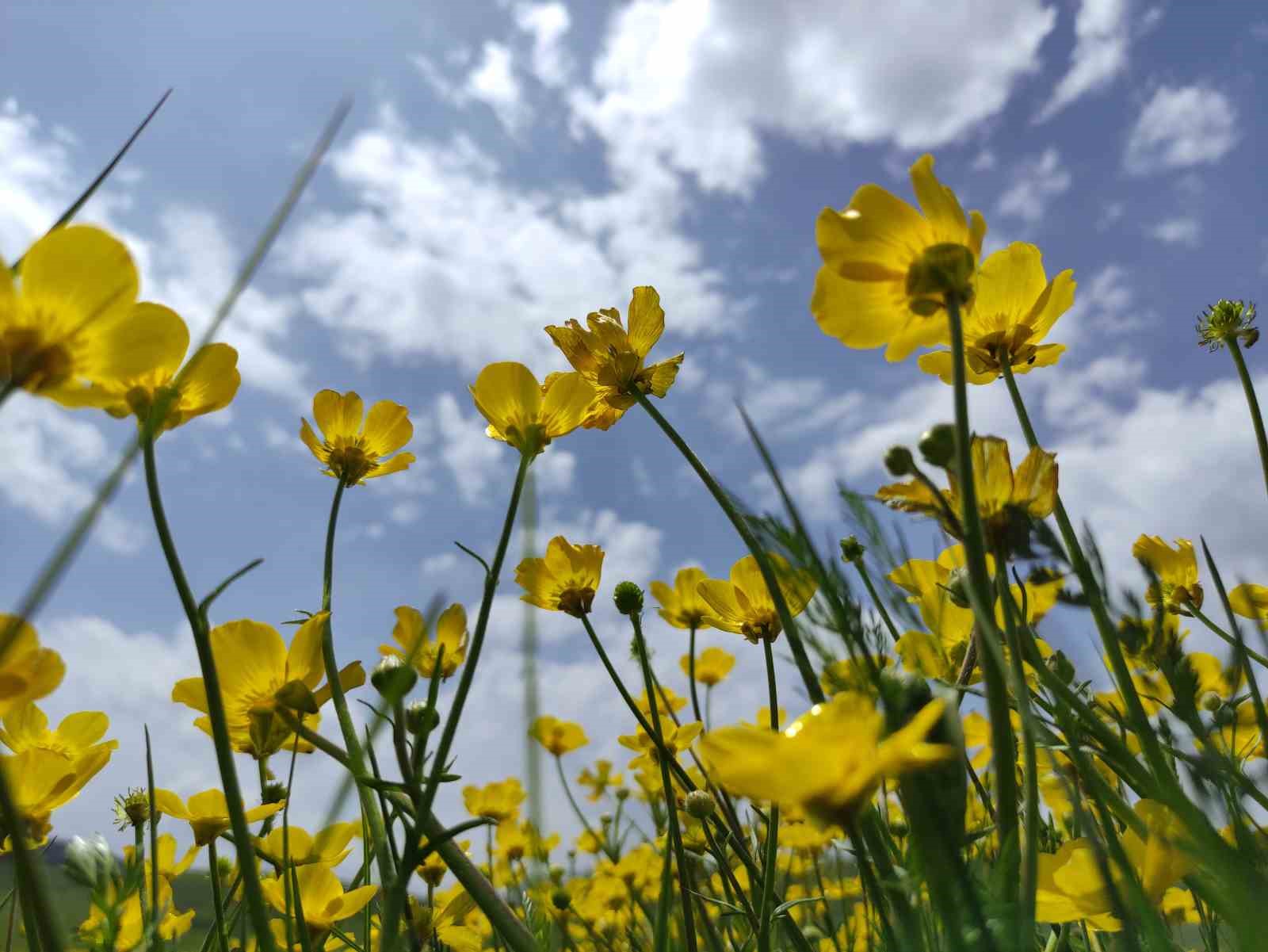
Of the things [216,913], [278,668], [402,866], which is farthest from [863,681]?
[216,913]

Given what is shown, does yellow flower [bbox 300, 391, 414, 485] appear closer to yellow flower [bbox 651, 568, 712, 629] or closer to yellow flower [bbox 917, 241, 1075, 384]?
yellow flower [bbox 651, 568, 712, 629]

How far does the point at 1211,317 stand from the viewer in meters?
1.93

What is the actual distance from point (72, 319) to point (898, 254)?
84cm

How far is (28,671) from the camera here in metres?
0.89

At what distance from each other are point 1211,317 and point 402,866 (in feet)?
6.58

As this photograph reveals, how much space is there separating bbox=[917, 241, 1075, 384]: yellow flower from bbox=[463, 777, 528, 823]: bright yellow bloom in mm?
3129

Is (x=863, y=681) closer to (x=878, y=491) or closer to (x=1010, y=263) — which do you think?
(x=878, y=491)

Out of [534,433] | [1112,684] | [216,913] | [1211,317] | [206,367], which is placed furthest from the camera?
[1211,317]

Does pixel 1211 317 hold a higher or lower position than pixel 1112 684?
higher

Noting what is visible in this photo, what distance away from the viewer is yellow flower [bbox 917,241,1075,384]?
129 cm

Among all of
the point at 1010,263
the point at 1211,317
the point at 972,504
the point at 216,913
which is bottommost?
the point at 216,913

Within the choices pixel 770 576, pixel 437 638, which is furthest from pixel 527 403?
pixel 770 576

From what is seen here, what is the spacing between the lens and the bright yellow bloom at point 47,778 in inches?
42.9

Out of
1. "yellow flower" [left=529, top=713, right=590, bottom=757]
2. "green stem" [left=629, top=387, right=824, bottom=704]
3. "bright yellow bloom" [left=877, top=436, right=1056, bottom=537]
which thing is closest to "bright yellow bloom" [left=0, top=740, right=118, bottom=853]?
"green stem" [left=629, top=387, right=824, bottom=704]
